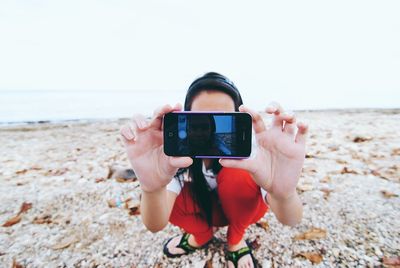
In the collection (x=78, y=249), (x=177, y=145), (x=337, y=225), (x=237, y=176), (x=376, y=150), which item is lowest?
(x=78, y=249)

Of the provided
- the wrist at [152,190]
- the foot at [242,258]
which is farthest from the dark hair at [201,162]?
the wrist at [152,190]

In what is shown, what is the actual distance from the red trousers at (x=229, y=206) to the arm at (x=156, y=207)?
0.13 m

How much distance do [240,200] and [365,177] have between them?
1708 mm

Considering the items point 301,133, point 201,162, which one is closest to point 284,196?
point 301,133

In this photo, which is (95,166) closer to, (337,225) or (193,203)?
(193,203)

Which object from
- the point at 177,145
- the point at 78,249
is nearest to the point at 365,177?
the point at 177,145

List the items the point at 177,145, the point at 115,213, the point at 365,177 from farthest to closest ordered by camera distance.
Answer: the point at 365,177 < the point at 115,213 < the point at 177,145

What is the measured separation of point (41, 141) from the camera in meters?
5.00

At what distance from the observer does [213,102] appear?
1.37 meters

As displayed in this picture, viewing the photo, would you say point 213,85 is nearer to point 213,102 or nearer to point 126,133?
point 213,102

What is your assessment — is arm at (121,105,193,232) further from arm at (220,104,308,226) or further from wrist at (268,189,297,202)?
wrist at (268,189,297,202)

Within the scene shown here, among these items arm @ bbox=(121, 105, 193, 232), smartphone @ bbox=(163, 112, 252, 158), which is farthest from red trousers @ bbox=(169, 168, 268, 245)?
smartphone @ bbox=(163, 112, 252, 158)

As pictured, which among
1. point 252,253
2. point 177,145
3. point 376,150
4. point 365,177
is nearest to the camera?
point 177,145

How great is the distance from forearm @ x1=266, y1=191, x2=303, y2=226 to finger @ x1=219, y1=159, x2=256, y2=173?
26 cm
